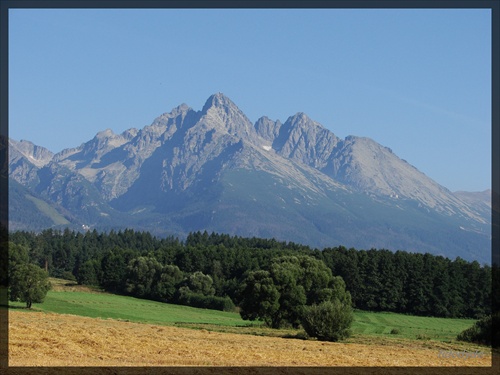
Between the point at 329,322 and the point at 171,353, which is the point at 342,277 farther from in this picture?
the point at 171,353

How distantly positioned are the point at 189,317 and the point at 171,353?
59.4 m

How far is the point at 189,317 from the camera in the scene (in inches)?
3907

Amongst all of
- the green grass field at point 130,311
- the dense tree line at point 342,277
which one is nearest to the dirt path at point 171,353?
the green grass field at point 130,311

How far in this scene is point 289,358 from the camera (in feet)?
136

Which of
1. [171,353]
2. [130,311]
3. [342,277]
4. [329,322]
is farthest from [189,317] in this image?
[171,353]

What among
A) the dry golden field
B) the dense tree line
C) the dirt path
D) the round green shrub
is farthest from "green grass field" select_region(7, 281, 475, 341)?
the dirt path

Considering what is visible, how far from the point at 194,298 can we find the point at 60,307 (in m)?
37.2

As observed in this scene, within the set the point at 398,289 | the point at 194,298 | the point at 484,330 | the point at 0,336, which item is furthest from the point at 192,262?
the point at 0,336

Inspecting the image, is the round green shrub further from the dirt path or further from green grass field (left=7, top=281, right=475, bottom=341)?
green grass field (left=7, top=281, right=475, bottom=341)

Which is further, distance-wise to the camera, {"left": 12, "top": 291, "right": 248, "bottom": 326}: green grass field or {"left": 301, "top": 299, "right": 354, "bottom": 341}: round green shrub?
{"left": 12, "top": 291, "right": 248, "bottom": 326}: green grass field

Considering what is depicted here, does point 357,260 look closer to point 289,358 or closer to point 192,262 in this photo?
point 192,262

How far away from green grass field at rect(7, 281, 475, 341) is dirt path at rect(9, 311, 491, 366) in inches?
1169

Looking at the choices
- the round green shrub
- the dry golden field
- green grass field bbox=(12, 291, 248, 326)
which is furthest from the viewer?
green grass field bbox=(12, 291, 248, 326)

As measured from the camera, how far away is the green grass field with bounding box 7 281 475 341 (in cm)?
8694
